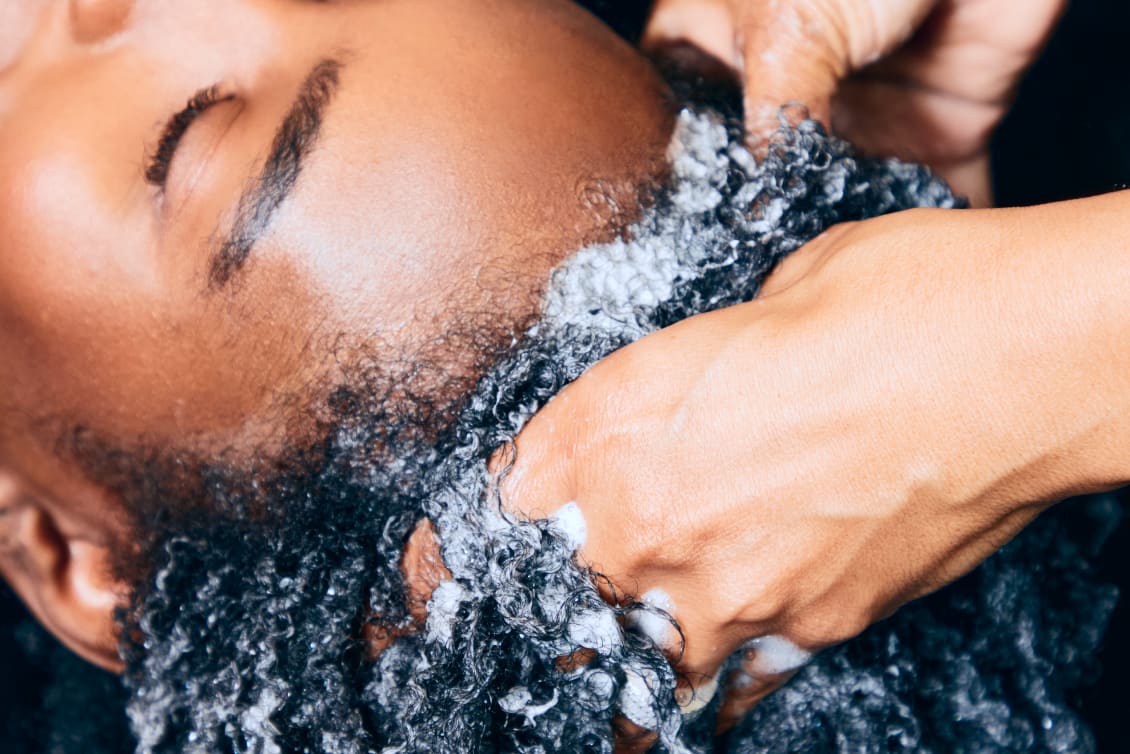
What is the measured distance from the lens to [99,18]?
876 mm

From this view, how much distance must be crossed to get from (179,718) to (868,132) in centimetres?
104

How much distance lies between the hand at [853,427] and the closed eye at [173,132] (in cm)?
44

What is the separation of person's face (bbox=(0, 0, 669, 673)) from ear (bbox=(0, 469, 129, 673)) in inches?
6.5

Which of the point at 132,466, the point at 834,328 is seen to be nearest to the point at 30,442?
the point at 132,466

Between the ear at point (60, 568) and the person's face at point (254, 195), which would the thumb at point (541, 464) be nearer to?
the person's face at point (254, 195)

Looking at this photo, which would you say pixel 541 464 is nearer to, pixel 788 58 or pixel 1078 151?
pixel 788 58

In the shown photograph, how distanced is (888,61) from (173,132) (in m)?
0.80

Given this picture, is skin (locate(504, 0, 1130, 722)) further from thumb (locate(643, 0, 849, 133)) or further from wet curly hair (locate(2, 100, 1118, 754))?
thumb (locate(643, 0, 849, 133))

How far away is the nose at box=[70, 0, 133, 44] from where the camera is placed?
2.88 feet

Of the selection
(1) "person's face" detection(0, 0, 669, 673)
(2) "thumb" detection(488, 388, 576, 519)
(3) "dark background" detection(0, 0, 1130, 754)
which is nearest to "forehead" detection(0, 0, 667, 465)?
(1) "person's face" detection(0, 0, 669, 673)

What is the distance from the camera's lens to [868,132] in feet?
3.57

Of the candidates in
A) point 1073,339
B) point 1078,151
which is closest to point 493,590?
point 1073,339

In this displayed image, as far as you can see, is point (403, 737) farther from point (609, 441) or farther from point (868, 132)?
point (868, 132)

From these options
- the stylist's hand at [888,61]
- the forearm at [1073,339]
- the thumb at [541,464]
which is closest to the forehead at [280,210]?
the thumb at [541,464]
